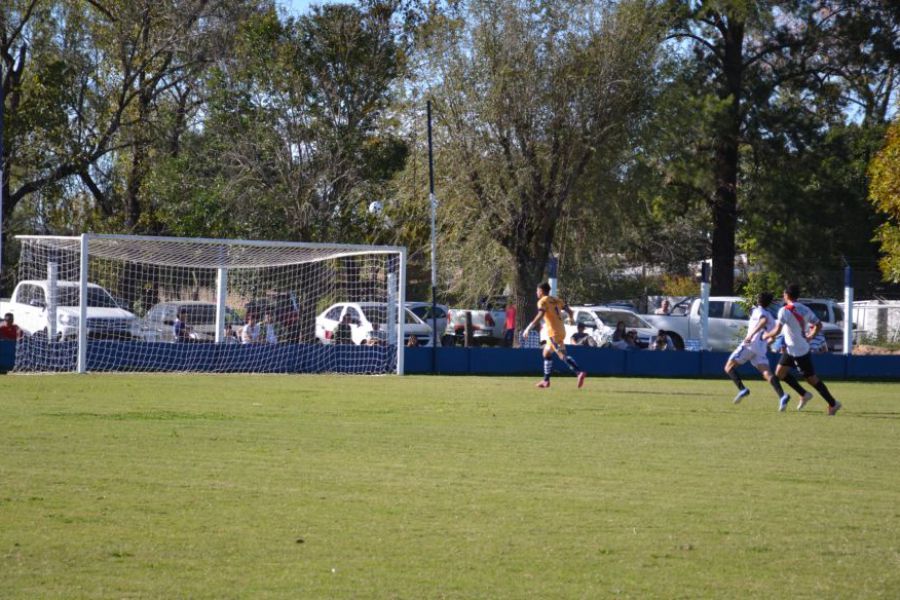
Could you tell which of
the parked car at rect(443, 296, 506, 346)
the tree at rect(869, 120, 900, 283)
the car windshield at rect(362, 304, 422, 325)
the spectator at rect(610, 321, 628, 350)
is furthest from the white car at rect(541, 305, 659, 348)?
the tree at rect(869, 120, 900, 283)

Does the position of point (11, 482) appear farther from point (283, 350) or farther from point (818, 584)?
point (283, 350)

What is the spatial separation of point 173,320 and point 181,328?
84cm

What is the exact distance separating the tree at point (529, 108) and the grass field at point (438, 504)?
18.4 metres

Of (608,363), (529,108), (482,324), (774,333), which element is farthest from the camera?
(482,324)

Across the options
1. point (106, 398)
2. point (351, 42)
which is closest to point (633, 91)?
point (351, 42)

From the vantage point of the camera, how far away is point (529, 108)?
114 feet

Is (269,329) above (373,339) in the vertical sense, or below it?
above

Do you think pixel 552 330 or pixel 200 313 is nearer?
pixel 552 330

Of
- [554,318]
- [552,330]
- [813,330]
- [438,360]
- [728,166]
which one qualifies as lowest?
[438,360]

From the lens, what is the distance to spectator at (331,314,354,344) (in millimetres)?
33688

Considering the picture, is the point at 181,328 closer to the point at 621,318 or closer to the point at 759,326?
the point at 621,318

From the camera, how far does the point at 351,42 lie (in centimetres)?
3888

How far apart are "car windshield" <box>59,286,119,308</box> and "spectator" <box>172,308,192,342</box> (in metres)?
1.71

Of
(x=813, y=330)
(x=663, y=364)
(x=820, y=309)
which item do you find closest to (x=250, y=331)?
(x=663, y=364)
